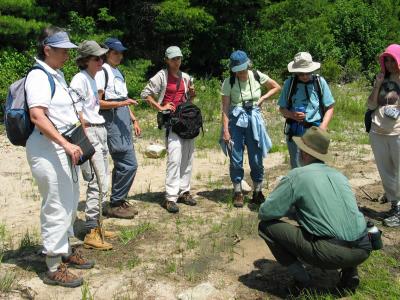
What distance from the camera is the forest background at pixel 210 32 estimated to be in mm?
13812

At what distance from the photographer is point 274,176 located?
790 cm

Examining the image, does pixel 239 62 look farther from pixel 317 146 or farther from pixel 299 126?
pixel 317 146

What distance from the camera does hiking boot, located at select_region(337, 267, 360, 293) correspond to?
428 centimetres

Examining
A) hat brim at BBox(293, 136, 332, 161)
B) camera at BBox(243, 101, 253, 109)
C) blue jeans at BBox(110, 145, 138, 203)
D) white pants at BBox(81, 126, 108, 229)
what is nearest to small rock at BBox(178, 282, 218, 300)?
hat brim at BBox(293, 136, 332, 161)

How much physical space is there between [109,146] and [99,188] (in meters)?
0.91

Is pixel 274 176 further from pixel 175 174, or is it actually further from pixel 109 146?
pixel 109 146

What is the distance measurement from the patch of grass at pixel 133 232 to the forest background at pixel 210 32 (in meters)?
7.64

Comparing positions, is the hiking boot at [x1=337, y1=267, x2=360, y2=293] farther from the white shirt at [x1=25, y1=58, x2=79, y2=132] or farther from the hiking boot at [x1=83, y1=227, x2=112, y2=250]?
the white shirt at [x1=25, y1=58, x2=79, y2=132]

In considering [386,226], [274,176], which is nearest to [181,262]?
[386,226]

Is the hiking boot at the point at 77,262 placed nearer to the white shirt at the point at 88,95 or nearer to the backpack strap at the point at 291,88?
the white shirt at the point at 88,95

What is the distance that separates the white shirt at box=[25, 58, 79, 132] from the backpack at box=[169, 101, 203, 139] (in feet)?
6.35

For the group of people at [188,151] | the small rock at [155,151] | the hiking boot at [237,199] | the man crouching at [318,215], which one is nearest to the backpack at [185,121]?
the group of people at [188,151]

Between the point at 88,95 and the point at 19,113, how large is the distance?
1.15 metres

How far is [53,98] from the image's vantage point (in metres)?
4.14
